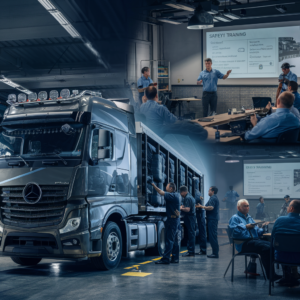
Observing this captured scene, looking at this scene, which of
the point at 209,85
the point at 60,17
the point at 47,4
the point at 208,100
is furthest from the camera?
the point at 60,17

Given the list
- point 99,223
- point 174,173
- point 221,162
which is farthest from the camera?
point 221,162

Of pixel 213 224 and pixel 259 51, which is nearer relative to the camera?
pixel 213 224

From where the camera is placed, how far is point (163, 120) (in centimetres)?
809

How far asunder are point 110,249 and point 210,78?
7.41 metres

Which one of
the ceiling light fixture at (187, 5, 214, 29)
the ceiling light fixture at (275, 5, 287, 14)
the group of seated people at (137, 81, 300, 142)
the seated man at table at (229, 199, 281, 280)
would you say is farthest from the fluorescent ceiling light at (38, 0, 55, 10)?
the seated man at table at (229, 199, 281, 280)

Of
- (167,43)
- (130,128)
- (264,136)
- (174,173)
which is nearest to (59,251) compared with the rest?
(130,128)

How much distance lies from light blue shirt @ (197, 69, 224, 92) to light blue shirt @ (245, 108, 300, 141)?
22.9ft

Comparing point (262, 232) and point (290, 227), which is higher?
point (290, 227)

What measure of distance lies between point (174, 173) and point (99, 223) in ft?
13.2

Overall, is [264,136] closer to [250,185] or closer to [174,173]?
[174,173]

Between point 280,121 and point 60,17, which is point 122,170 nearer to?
point 280,121

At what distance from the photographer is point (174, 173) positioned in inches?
422

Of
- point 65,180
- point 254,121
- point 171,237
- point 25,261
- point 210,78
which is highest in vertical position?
point 210,78

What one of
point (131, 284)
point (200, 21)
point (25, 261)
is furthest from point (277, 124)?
point (200, 21)
